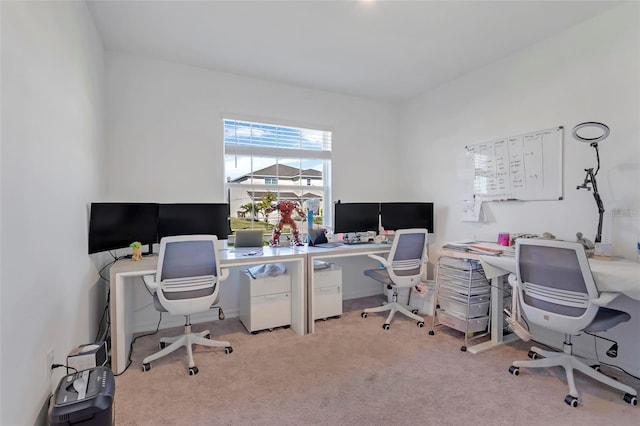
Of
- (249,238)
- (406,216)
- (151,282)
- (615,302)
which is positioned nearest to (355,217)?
(406,216)

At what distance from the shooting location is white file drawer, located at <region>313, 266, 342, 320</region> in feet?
11.0

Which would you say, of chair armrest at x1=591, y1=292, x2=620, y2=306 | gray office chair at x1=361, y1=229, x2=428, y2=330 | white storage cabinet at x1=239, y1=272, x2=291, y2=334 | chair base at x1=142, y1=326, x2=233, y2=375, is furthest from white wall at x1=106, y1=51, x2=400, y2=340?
chair armrest at x1=591, y1=292, x2=620, y2=306

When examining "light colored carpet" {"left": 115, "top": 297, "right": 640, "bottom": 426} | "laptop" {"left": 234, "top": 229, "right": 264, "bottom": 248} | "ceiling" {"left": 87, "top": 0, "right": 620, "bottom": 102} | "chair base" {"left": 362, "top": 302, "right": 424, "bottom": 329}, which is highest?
"ceiling" {"left": 87, "top": 0, "right": 620, "bottom": 102}

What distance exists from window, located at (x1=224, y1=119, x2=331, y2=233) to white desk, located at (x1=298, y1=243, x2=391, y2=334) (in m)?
0.66

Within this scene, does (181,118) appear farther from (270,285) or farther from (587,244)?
(587,244)

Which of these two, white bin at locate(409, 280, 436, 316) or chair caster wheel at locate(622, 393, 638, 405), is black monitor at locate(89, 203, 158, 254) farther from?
chair caster wheel at locate(622, 393, 638, 405)

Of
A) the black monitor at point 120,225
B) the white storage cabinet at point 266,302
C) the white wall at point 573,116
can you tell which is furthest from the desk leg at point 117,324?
the white wall at point 573,116

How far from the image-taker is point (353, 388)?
2.12 meters

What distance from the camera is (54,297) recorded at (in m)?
1.67

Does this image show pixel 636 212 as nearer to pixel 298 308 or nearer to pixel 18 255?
pixel 298 308

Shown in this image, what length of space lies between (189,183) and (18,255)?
6.81 feet

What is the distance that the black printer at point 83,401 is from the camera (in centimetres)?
135

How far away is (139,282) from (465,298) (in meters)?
3.13

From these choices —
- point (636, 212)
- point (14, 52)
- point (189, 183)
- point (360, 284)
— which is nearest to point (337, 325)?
point (360, 284)
